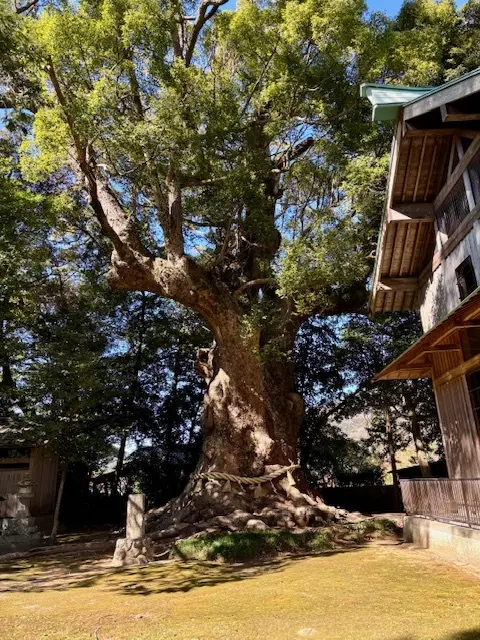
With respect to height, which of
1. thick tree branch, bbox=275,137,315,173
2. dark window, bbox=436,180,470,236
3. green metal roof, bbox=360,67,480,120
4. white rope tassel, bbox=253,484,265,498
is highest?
thick tree branch, bbox=275,137,315,173

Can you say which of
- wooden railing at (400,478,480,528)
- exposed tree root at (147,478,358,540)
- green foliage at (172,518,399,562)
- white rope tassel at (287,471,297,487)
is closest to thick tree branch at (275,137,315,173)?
white rope tassel at (287,471,297,487)

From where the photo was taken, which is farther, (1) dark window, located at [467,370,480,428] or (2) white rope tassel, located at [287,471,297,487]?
(2) white rope tassel, located at [287,471,297,487]

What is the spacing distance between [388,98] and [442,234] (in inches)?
112

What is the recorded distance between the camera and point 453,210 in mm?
9008

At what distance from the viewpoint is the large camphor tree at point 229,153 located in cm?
1074

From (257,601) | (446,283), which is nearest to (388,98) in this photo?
(446,283)

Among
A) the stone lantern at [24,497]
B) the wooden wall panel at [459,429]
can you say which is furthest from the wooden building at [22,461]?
the wooden wall panel at [459,429]

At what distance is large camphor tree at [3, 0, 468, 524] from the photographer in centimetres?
1074

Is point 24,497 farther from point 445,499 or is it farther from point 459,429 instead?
point 459,429

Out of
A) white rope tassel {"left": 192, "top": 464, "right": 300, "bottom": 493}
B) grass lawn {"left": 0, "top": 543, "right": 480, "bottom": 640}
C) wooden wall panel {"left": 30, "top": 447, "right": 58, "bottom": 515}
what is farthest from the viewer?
wooden wall panel {"left": 30, "top": 447, "right": 58, "bottom": 515}

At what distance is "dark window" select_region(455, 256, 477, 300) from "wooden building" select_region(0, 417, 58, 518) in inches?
465

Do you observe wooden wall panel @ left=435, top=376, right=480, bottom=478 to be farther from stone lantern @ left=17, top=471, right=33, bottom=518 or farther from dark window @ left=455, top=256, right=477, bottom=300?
stone lantern @ left=17, top=471, right=33, bottom=518

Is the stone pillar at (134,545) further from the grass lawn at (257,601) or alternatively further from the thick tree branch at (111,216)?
the thick tree branch at (111,216)

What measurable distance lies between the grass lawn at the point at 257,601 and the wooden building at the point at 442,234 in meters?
2.68
